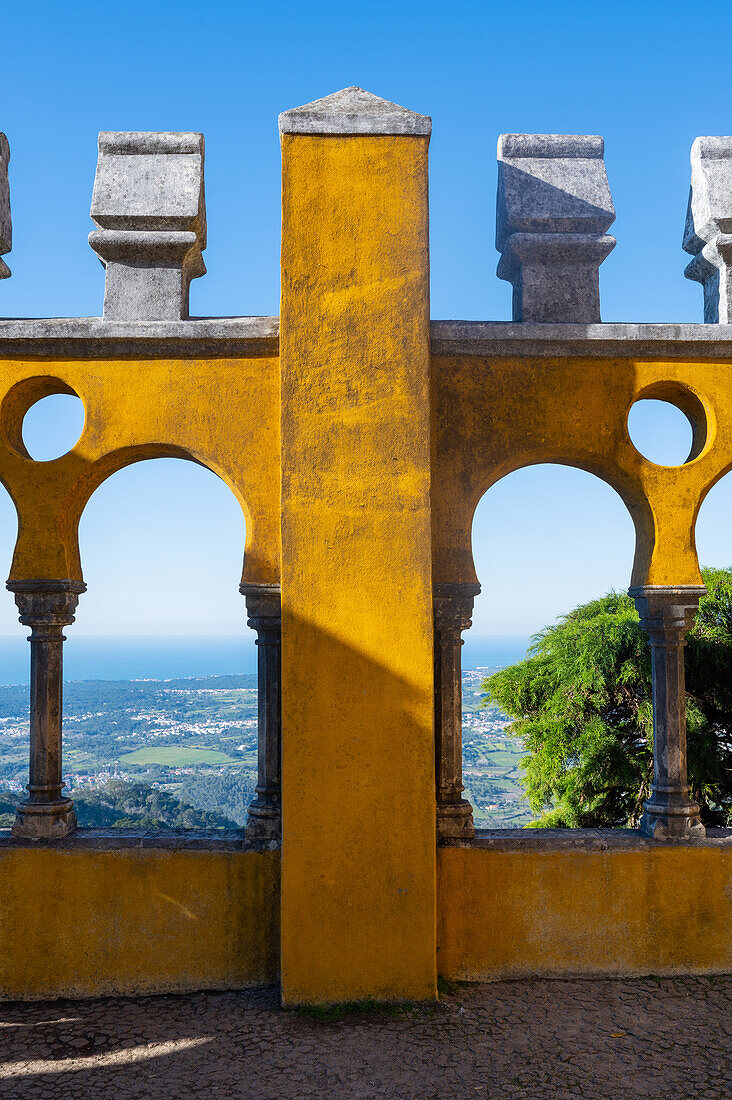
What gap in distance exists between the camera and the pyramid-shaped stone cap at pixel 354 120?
4250 millimetres

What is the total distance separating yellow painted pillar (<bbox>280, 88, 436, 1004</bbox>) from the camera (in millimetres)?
4051

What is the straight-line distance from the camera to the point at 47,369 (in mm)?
4492

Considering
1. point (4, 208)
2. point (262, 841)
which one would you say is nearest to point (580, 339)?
point (262, 841)

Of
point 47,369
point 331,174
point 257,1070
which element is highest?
point 331,174

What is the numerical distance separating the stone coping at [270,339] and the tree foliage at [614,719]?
5.27 m

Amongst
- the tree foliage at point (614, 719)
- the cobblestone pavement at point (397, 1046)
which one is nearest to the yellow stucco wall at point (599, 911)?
the cobblestone pavement at point (397, 1046)

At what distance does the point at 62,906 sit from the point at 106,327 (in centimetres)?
313

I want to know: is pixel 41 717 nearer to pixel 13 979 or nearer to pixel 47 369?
pixel 13 979

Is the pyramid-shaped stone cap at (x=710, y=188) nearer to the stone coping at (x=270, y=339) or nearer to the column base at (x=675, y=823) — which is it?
the stone coping at (x=270, y=339)

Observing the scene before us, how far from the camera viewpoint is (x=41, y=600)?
4.43 meters

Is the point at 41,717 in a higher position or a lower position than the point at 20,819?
higher

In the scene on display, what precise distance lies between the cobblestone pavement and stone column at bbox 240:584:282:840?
0.89 m

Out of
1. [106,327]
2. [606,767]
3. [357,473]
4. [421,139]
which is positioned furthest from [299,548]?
[606,767]

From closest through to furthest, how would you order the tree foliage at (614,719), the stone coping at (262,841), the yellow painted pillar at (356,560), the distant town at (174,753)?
the yellow painted pillar at (356,560) < the stone coping at (262,841) < the tree foliage at (614,719) < the distant town at (174,753)
